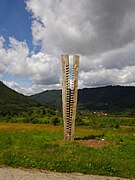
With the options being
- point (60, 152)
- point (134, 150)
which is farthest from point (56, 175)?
point (134, 150)

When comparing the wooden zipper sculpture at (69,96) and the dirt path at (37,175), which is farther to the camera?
the wooden zipper sculpture at (69,96)

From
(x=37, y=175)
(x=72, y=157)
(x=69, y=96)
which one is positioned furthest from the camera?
(x=69, y=96)

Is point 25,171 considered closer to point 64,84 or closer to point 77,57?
point 64,84

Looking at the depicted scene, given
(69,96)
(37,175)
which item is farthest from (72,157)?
(69,96)

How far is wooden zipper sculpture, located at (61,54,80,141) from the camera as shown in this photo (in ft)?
72.6

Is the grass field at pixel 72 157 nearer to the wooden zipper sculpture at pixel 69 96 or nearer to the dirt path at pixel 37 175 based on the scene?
the dirt path at pixel 37 175

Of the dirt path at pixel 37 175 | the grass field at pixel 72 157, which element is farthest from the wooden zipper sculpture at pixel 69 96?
the dirt path at pixel 37 175

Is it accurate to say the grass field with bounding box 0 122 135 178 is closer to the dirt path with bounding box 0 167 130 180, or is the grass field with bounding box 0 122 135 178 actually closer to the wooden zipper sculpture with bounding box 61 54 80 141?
the dirt path with bounding box 0 167 130 180

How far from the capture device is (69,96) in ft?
73.7

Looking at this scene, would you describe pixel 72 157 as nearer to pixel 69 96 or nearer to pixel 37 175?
pixel 37 175

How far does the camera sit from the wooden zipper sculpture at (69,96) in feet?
72.6

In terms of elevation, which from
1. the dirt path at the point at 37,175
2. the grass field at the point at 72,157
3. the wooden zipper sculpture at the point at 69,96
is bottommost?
the dirt path at the point at 37,175

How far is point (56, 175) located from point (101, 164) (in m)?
2.59

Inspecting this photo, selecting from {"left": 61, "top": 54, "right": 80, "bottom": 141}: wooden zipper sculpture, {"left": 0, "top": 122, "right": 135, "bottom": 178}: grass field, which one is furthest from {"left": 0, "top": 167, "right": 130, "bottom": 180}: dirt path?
{"left": 61, "top": 54, "right": 80, "bottom": 141}: wooden zipper sculpture
